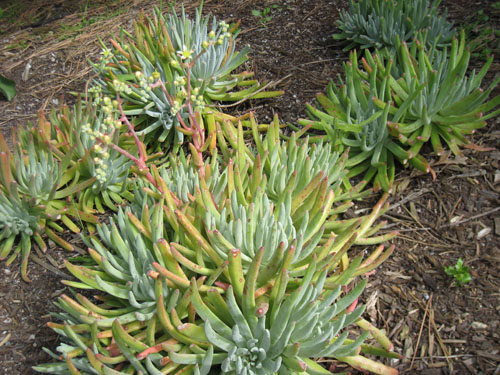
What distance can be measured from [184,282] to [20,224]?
3.80 feet

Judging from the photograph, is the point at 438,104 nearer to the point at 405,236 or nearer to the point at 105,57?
the point at 405,236

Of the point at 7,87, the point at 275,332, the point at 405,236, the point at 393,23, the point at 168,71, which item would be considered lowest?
the point at 405,236

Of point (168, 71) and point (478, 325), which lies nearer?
point (478, 325)

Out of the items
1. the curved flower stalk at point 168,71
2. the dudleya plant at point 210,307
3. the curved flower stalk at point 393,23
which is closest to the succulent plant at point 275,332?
the dudleya plant at point 210,307

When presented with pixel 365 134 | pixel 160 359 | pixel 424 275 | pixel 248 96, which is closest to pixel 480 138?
pixel 365 134

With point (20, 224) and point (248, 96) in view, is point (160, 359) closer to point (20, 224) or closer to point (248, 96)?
point (20, 224)

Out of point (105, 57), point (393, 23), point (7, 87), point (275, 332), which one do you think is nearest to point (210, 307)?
point (275, 332)

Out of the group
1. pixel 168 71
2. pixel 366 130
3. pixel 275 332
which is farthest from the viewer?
pixel 168 71

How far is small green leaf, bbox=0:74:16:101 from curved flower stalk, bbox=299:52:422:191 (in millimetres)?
2286

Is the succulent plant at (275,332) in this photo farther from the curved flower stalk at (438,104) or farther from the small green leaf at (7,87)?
the small green leaf at (7,87)

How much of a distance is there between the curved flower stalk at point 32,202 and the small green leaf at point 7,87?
123cm

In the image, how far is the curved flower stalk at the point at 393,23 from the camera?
9.95 feet

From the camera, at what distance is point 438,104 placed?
8.04ft

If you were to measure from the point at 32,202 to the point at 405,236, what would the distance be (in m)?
1.91
